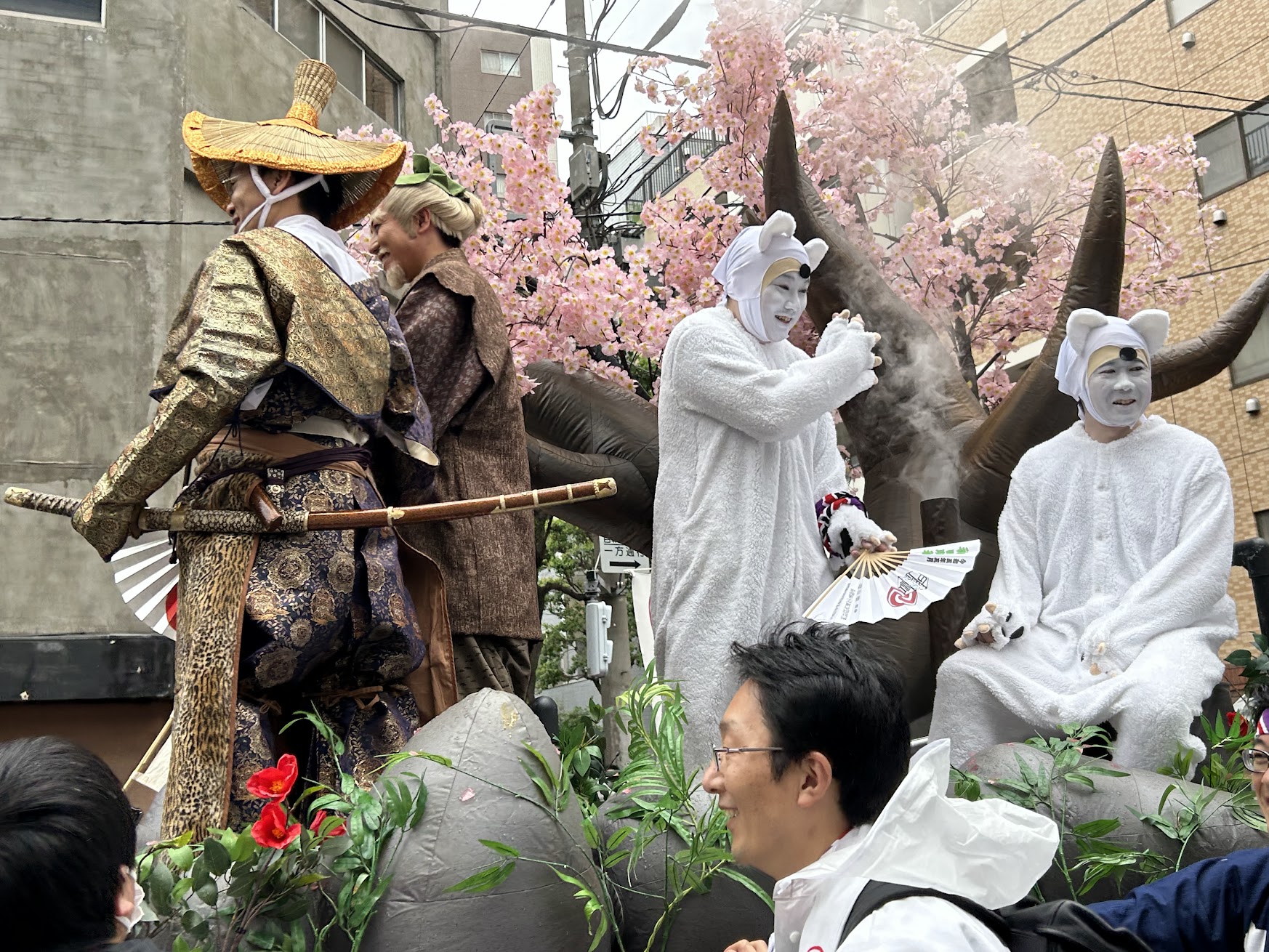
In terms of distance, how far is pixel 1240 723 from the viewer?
3.72 m

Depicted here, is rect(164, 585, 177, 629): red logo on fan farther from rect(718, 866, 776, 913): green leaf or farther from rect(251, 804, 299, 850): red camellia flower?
rect(718, 866, 776, 913): green leaf

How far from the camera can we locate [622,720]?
3295 millimetres

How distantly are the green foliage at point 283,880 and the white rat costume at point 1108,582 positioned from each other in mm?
2173

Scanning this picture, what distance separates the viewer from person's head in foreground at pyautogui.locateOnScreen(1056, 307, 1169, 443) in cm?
438

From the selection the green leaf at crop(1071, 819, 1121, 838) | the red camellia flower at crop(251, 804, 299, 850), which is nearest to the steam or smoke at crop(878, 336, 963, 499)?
the green leaf at crop(1071, 819, 1121, 838)

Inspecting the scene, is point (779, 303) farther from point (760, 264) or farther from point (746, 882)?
point (746, 882)

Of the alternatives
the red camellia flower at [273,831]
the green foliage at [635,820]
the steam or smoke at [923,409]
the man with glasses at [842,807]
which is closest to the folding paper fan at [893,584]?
the green foliage at [635,820]

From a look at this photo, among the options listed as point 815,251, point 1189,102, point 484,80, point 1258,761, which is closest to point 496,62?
point 484,80

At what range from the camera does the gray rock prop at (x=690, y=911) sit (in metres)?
2.88

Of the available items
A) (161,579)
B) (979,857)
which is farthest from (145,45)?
(979,857)

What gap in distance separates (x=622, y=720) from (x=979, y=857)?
5.12 feet

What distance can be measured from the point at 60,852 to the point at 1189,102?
15769 mm

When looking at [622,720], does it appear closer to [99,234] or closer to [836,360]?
[836,360]

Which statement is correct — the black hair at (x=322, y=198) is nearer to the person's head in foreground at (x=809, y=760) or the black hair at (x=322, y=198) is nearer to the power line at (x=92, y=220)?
the person's head in foreground at (x=809, y=760)
